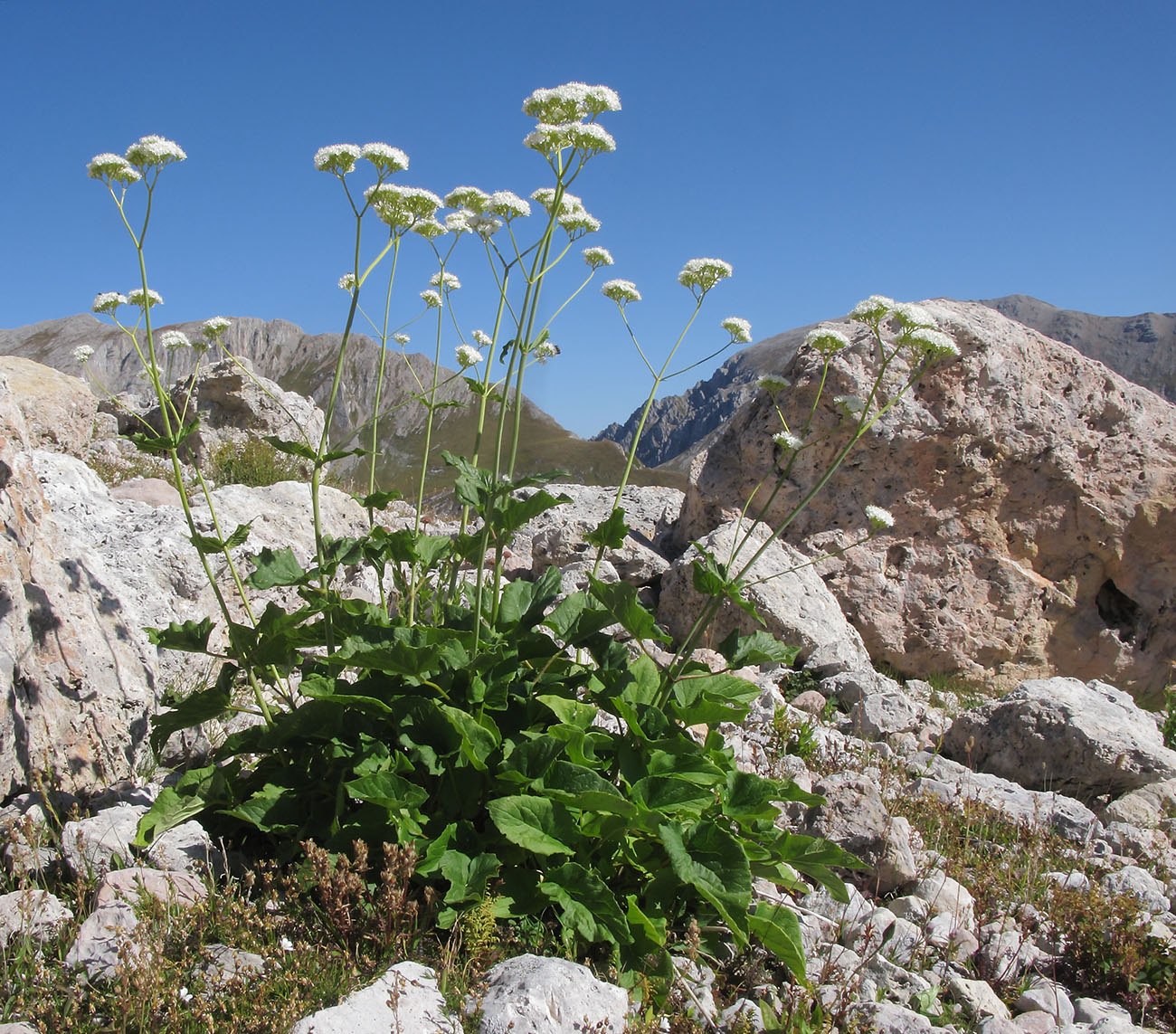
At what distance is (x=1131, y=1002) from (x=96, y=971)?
419cm

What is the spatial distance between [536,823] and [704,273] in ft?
10.3

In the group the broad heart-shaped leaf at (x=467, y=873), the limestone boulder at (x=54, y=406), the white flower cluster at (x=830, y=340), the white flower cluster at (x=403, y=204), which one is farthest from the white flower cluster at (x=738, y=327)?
the limestone boulder at (x=54, y=406)

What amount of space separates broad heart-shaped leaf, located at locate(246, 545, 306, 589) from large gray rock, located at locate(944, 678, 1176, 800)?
16.4ft

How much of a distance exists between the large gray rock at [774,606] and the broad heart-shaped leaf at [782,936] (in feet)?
16.2

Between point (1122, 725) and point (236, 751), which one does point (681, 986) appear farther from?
point (1122, 725)

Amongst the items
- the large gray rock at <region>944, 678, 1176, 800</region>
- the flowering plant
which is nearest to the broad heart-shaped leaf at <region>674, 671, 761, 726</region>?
the flowering plant

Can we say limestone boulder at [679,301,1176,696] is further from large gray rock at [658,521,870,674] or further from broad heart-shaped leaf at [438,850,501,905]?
broad heart-shaped leaf at [438,850,501,905]

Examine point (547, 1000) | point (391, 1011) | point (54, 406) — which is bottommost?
point (391, 1011)

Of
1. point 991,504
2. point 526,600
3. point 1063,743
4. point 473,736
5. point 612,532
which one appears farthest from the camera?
point 991,504

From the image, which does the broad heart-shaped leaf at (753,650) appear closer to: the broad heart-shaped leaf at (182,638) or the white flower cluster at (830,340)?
the white flower cluster at (830,340)

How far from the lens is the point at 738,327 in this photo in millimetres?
5246

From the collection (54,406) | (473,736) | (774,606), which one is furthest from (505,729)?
(54,406)

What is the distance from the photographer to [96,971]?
9.60 ft

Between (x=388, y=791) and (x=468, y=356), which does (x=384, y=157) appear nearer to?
(x=468, y=356)
